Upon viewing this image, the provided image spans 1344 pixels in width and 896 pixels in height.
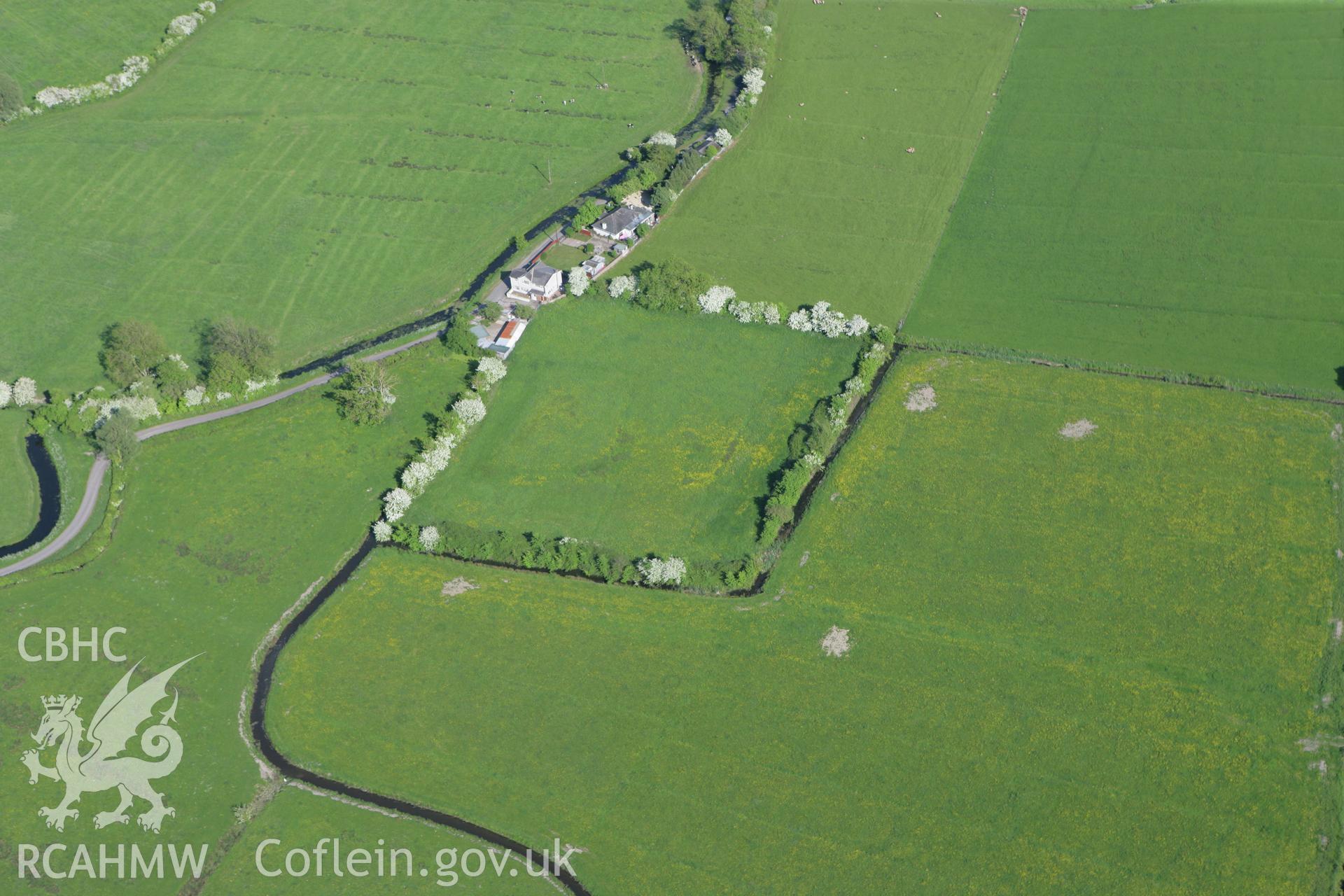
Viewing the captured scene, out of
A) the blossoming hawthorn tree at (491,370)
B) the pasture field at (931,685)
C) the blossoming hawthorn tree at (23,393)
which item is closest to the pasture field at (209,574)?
the blossoming hawthorn tree at (491,370)

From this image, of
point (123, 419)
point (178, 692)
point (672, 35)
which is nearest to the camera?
point (178, 692)

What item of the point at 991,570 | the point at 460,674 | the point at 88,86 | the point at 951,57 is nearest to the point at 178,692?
the point at 460,674

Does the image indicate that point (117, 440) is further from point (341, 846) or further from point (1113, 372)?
point (1113, 372)

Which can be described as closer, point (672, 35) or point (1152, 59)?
point (1152, 59)

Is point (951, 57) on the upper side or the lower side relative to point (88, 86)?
upper

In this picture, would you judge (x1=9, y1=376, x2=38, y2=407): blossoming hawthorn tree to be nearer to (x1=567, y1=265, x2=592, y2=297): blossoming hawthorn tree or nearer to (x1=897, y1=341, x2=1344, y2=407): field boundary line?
(x1=567, y1=265, x2=592, y2=297): blossoming hawthorn tree

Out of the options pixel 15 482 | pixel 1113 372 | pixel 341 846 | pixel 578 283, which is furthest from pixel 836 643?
pixel 15 482

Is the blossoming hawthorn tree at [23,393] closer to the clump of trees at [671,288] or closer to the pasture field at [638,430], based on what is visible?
the pasture field at [638,430]

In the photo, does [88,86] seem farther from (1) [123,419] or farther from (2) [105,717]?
(2) [105,717]
